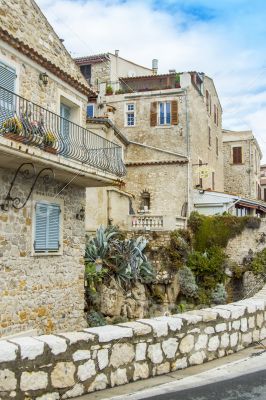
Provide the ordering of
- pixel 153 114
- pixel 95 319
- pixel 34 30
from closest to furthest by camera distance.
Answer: pixel 34 30 < pixel 95 319 < pixel 153 114

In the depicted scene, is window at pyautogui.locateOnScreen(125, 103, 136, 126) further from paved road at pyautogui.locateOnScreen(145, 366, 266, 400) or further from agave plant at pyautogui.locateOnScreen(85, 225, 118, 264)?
paved road at pyautogui.locateOnScreen(145, 366, 266, 400)

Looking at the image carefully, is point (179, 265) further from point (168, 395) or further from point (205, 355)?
point (168, 395)

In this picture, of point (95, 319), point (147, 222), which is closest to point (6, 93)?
point (95, 319)

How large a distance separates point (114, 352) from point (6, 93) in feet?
25.3

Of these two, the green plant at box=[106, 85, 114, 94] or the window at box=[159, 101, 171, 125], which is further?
the green plant at box=[106, 85, 114, 94]

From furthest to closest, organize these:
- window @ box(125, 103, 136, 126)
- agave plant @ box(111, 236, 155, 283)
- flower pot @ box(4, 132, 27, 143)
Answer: window @ box(125, 103, 136, 126), agave plant @ box(111, 236, 155, 283), flower pot @ box(4, 132, 27, 143)

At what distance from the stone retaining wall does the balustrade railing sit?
672 inches

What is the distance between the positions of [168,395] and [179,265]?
18520mm

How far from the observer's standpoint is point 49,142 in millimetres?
11688

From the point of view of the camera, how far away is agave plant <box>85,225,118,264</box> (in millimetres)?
19250

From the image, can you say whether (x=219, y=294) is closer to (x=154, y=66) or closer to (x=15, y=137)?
(x=15, y=137)

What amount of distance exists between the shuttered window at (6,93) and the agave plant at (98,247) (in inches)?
351

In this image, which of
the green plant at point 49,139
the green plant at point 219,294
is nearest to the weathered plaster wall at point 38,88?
the green plant at point 49,139

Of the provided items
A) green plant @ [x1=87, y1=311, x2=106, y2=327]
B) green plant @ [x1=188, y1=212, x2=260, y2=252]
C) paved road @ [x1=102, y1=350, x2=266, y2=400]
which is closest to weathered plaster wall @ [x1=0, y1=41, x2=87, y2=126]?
green plant @ [x1=87, y1=311, x2=106, y2=327]
